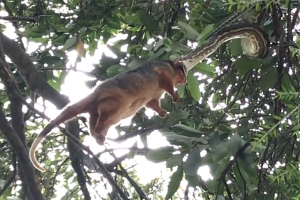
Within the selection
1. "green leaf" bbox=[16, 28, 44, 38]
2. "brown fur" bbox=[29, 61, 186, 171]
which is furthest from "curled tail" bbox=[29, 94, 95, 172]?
"green leaf" bbox=[16, 28, 44, 38]

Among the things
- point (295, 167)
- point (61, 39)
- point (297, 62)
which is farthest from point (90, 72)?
point (295, 167)

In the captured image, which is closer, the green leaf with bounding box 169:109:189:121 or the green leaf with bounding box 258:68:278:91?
the green leaf with bounding box 258:68:278:91

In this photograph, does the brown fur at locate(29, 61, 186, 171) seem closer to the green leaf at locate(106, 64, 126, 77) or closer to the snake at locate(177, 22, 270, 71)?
the snake at locate(177, 22, 270, 71)

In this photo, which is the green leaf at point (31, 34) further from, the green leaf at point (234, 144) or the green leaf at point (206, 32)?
the green leaf at point (234, 144)

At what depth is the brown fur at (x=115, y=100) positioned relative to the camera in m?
2.28

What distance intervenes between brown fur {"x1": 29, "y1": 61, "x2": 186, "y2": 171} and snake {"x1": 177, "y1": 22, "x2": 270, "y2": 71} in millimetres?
80

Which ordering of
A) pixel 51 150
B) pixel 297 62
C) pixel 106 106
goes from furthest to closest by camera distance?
pixel 51 150 < pixel 297 62 < pixel 106 106

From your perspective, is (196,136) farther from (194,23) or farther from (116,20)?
(116,20)

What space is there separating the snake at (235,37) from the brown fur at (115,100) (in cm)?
8

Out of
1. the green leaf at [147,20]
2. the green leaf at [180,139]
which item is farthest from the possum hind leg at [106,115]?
the green leaf at [147,20]

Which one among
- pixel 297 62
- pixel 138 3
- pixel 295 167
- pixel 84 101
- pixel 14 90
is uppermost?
pixel 138 3

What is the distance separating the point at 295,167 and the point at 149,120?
158cm

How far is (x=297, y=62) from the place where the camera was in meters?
2.53

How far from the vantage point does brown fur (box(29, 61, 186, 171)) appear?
7.48 feet
